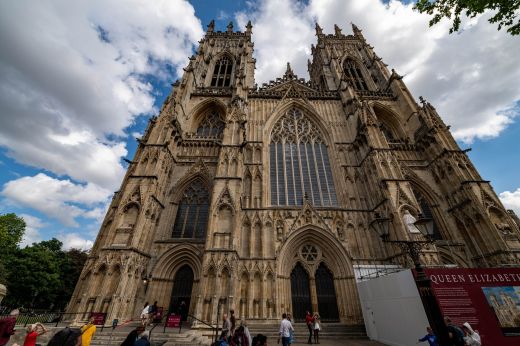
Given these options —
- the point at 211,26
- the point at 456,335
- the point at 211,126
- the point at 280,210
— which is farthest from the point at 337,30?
the point at 456,335

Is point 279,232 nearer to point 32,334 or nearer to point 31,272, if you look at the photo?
point 32,334

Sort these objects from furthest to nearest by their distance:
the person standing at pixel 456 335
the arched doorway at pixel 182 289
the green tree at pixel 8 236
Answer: the green tree at pixel 8 236, the arched doorway at pixel 182 289, the person standing at pixel 456 335

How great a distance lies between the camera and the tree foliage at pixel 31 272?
22828mm

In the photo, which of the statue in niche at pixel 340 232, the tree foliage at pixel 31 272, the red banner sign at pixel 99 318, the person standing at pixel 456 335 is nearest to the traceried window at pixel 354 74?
the statue in niche at pixel 340 232

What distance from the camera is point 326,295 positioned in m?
12.6

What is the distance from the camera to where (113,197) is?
15258mm

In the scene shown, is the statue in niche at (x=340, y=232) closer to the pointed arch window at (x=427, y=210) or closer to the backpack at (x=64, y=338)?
the pointed arch window at (x=427, y=210)

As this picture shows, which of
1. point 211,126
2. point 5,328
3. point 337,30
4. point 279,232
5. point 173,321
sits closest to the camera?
point 5,328

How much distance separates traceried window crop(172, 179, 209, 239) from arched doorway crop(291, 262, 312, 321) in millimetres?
6372

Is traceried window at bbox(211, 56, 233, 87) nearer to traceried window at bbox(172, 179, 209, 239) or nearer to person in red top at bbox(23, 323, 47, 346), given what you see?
traceried window at bbox(172, 179, 209, 239)

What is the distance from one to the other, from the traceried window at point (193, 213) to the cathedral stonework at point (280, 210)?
0.08 m

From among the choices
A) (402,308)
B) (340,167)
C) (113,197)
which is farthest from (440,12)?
(113,197)

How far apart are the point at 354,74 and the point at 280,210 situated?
23204mm

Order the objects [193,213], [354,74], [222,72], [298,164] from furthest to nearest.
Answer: [354,74] → [222,72] → [298,164] → [193,213]
